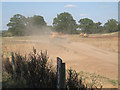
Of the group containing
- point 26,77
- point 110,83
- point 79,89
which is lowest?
point 110,83

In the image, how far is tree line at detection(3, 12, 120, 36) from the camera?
2662cm

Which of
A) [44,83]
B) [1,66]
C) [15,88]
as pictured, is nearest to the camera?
[15,88]

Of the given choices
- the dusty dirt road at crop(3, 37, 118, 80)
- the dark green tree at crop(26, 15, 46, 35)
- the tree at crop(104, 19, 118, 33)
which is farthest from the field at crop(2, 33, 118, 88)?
the tree at crop(104, 19, 118, 33)

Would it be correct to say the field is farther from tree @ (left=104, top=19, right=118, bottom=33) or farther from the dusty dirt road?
tree @ (left=104, top=19, right=118, bottom=33)

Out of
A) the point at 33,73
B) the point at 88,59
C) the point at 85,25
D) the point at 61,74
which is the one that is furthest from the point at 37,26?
the point at 85,25

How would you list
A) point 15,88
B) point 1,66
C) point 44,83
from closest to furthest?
1. point 15,88
2. point 44,83
3. point 1,66

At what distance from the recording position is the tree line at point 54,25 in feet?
87.3

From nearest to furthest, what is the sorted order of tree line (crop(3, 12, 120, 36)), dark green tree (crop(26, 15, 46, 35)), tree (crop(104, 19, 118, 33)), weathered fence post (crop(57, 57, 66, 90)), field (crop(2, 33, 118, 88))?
weathered fence post (crop(57, 57, 66, 90)), field (crop(2, 33, 118, 88)), tree line (crop(3, 12, 120, 36)), dark green tree (crop(26, 15, 46, 35)), tree (crop(104, 19, 118, 33))

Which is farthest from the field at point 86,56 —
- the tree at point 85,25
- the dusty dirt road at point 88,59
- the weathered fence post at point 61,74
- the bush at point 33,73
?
the tree at point 85,25

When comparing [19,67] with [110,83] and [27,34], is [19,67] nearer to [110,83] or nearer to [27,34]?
[110,83]

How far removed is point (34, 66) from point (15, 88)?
99 cm

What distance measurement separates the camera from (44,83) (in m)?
4.09

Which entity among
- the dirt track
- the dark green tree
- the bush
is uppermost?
the dark green tree

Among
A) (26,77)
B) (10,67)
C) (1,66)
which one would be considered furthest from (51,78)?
(1,66)
